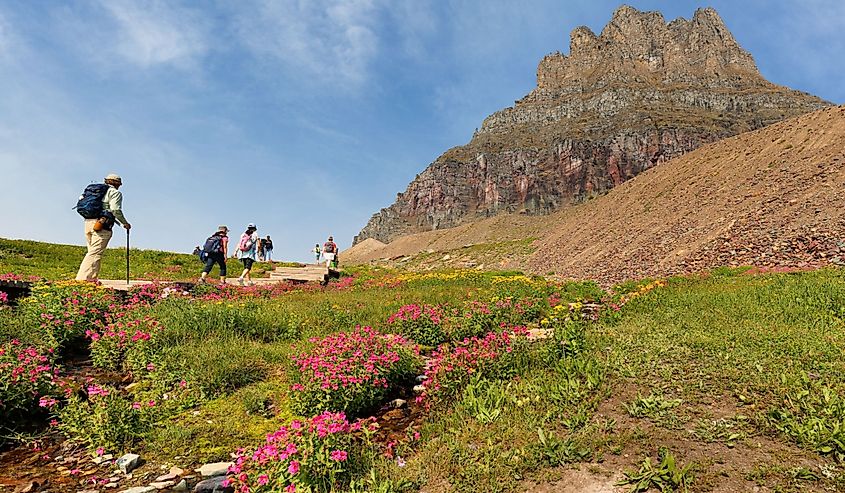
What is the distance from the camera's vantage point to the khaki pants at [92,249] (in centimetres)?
1240

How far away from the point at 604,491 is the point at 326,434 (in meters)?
2.73

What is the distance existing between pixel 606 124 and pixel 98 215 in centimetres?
16889

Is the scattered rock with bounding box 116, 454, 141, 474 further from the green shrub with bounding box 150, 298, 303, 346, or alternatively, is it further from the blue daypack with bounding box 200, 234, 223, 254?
the blue daypack with bounding box 200, 234, 223, 254

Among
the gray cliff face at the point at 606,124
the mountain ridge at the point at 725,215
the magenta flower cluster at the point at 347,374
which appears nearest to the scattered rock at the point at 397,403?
the magenta flower cluster at the point at 347,374

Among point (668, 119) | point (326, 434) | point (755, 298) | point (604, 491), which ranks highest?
point (668, 119)

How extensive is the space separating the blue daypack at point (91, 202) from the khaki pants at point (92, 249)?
197 mm

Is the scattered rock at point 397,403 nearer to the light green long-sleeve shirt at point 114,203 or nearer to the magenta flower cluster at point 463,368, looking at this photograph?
the magenta flower cluster at point 463,368

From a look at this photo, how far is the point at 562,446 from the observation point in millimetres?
4785

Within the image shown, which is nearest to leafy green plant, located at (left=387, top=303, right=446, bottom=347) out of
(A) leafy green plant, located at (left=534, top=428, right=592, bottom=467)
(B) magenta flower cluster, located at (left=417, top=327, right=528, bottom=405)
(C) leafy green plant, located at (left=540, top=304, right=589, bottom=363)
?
(B) magenta flower cluster, located at (left=417, top=327, right=528, bottom=405)

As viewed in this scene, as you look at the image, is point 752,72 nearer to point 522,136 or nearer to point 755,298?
point 522,136

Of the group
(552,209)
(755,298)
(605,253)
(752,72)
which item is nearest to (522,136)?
(552,209)

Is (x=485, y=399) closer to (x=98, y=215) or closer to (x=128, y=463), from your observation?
(x=128, y=463)

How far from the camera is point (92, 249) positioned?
12578 millimetres

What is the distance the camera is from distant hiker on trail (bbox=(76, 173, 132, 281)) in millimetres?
12336
